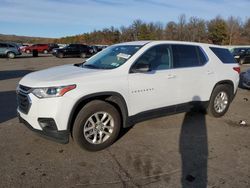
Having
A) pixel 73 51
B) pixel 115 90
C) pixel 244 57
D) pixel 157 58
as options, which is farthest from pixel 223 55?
pixel 73 51

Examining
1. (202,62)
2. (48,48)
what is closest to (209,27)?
(48,48)

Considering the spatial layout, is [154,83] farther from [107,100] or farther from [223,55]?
[223,55]

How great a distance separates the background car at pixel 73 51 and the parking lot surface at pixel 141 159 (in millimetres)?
28175

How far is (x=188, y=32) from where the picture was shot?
80.8 metres

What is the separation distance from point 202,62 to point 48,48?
4076 cm

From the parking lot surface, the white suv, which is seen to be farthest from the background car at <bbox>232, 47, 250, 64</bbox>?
the parking lot surface

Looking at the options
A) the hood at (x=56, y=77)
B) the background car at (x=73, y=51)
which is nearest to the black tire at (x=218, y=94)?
the hood at (x=56, y=77)

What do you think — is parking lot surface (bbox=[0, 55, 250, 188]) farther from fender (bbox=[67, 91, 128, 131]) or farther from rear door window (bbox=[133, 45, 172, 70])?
rear door window (bbox=[133, 45, 172, 70])

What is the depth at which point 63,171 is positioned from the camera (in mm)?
3820

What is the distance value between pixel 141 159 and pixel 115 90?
3.81 feet

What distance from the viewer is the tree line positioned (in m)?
74.4

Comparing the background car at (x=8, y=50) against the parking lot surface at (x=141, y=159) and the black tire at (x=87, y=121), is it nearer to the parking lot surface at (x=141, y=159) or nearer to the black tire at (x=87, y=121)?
Result: the parking lot surface at (x=141, y=159)

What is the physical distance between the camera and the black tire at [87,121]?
4254mm

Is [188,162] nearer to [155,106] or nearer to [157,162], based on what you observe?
[157,162]
